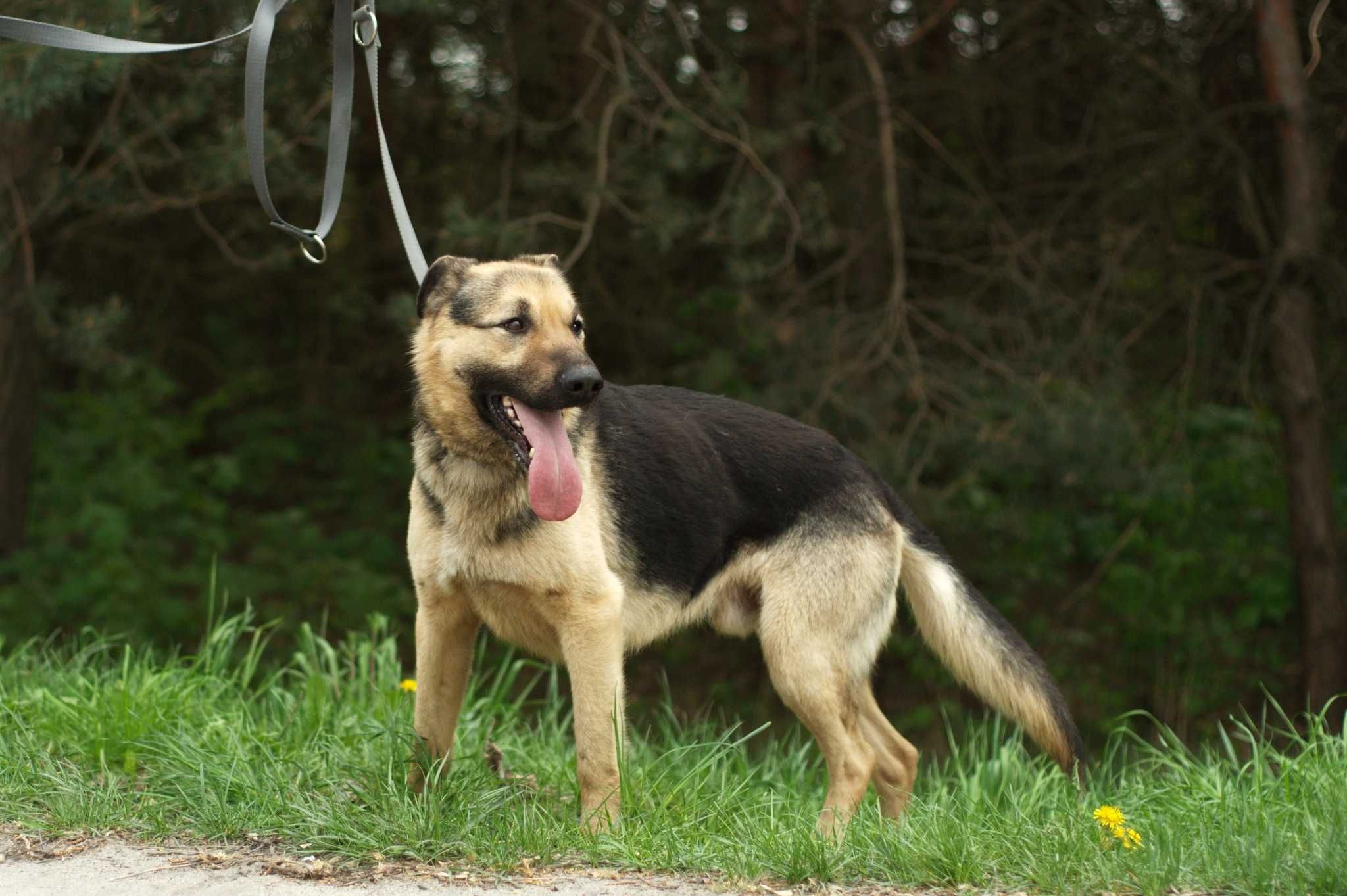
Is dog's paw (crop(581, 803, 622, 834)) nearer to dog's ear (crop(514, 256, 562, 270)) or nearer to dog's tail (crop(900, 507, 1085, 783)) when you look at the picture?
dog's tail (crop(900, 507, 1085, 783))

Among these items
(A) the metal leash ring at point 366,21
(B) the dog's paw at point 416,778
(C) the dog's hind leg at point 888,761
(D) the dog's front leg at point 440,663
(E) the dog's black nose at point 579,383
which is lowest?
(C) the dog's hind leg at point 888,761

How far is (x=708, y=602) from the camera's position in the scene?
4914 millimetres

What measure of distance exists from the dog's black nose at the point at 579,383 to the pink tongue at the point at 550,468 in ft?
0.49

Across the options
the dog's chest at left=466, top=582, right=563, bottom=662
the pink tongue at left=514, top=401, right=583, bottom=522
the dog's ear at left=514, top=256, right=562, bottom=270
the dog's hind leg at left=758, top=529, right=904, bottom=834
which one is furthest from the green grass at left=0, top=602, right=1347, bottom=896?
the dog's ear at left=514, top=256, right=562, bottom=270

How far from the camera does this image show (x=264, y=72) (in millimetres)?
4414

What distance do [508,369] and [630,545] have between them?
0.82m

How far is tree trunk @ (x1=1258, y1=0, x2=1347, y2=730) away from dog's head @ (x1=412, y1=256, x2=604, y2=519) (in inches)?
249

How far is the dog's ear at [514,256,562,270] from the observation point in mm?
4461

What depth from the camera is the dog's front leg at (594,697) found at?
166 inches

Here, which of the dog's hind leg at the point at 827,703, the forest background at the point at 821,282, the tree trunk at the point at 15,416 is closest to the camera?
the dog's hind leg at the point at 827,703

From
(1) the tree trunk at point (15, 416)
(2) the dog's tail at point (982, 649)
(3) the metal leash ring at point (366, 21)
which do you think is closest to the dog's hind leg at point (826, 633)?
(2) the dog's tail at point (982, 649)

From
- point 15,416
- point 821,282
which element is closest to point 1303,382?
point 821,282

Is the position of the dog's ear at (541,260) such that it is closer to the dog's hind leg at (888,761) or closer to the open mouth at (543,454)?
the open mouth at (543,454)

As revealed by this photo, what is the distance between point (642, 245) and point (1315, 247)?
4490 mm
